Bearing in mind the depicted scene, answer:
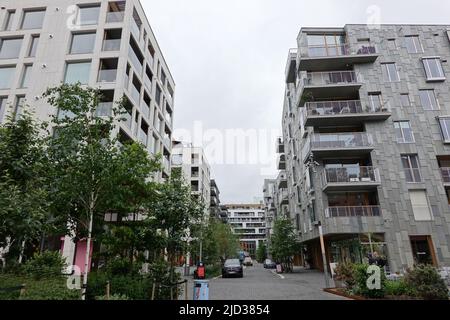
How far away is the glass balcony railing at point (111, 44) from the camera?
2227 cm

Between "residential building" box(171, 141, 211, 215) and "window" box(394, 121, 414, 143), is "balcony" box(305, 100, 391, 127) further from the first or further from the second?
"residential building" box(171, 141, 211, 215)

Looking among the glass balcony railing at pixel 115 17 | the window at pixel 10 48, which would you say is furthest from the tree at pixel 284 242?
the window at pixel 10 48

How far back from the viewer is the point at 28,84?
21781mm

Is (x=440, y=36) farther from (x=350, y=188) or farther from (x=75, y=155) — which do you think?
(x=75, y=155)

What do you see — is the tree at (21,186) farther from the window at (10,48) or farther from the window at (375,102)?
the window at (375,102)

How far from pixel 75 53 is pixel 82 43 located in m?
1.15

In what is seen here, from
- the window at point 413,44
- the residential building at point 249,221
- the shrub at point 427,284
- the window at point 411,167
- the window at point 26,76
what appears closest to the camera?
the shrub at point 427,284

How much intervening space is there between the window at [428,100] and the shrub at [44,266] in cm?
3022

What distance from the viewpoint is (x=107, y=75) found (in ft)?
70.2

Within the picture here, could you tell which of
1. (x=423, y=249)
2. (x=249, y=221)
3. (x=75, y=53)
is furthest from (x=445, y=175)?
(x=249, y=221)

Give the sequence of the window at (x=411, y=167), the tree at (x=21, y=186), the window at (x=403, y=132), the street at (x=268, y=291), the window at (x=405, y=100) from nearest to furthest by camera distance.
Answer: the tree at (x=21, y=186), the street at (x=268, y=291), the window at (x=411, y=167), the window at (x=403, y=132), the window at (x=405, y=100)

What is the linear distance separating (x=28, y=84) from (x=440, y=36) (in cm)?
3730

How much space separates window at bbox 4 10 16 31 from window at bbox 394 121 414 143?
3436 cm
